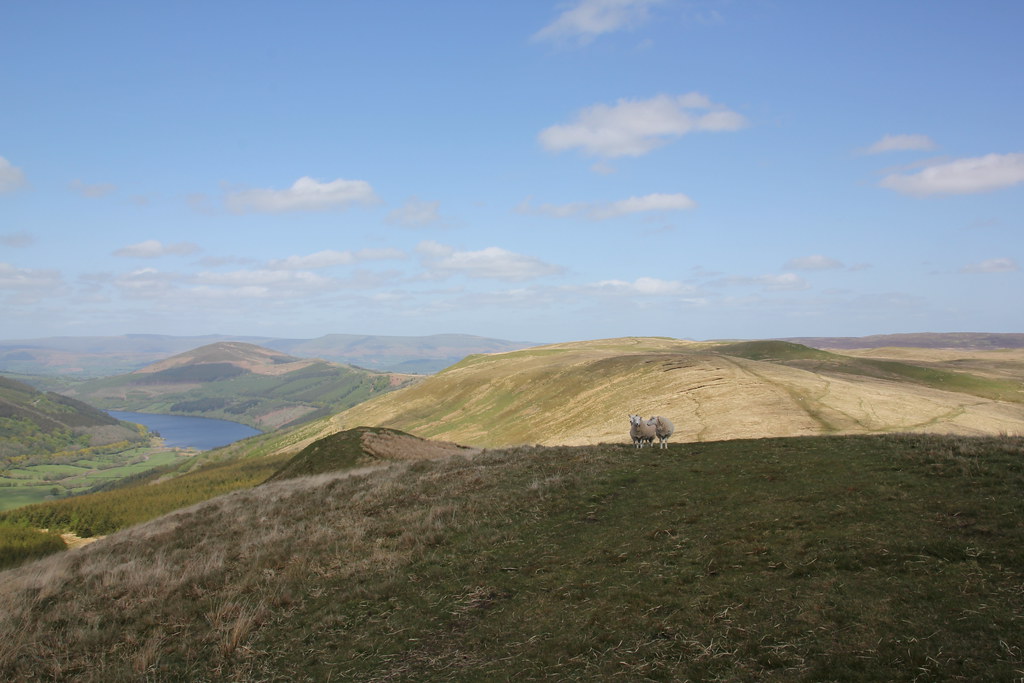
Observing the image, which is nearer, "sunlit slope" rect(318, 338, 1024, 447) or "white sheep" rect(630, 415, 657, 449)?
"white sheep" rect(630, 415, 657, 449)

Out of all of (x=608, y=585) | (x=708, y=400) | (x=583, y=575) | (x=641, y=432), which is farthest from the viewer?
(x=708, y=400)

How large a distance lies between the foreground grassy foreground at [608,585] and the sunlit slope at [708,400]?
26.6 meters

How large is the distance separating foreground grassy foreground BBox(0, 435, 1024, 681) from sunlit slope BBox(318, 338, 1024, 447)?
87.2 feet

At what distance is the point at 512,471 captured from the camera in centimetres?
2477

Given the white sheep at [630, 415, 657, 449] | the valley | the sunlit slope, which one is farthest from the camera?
the sunlit slope

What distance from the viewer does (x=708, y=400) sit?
190ft

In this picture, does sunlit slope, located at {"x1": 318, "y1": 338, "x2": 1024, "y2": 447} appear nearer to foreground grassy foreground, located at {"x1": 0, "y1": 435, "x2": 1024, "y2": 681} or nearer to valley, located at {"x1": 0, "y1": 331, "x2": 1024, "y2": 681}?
valley, located at {"x1": 0, "y1": 331, "x2": 1024, "y2": 681}

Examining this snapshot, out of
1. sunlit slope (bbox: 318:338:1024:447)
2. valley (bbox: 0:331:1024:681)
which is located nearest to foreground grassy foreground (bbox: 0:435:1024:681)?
valley (bbox: 0:331:1024:681)

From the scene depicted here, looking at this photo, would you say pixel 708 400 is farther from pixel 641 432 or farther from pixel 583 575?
pixel 583 575

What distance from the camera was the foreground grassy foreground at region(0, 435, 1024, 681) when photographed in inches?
338

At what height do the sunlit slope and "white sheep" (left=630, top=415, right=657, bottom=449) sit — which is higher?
"white sheep" (left=630, top=415, right=657, bottom=449)

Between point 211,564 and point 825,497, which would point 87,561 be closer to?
point 211,564

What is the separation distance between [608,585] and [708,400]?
49833 mm

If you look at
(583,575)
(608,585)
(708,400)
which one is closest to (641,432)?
(583,575)
